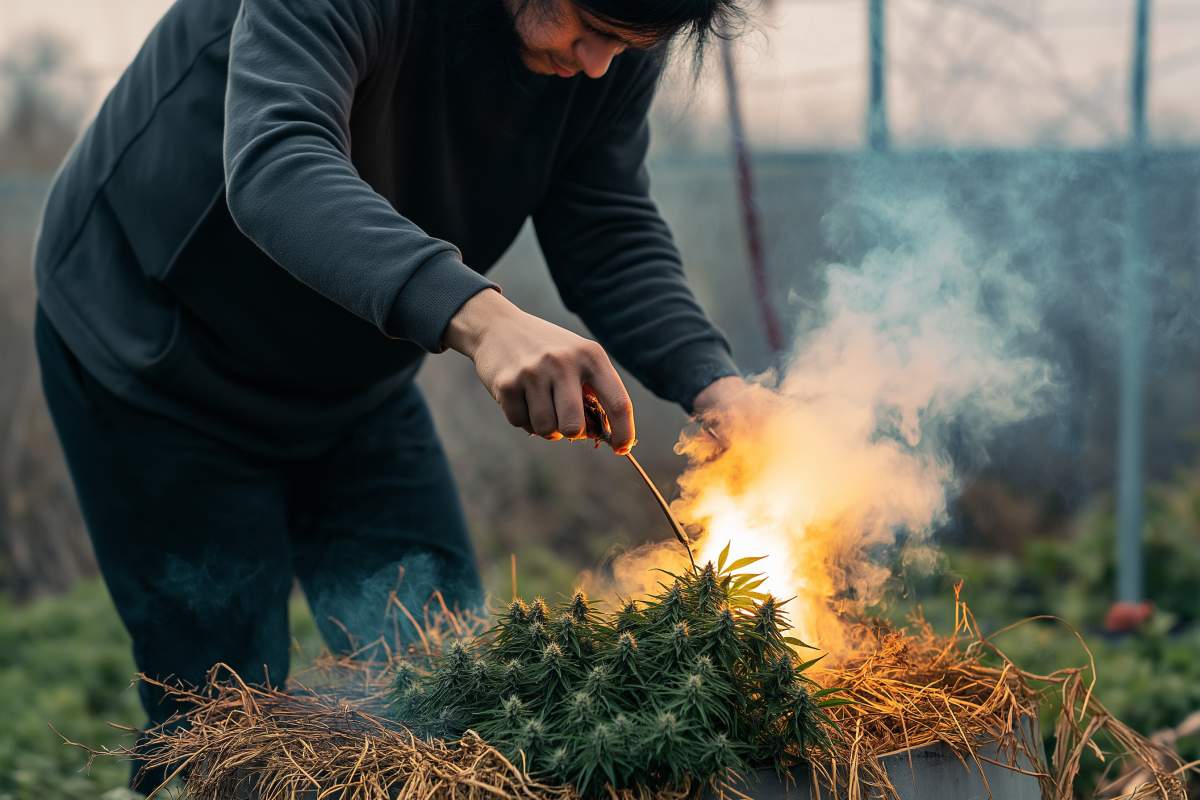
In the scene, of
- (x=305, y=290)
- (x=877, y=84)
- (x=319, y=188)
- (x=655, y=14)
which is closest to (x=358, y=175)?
(x=319, y=188)

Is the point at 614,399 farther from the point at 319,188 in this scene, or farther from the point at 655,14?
the point at 655,14

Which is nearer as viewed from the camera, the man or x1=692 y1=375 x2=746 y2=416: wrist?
the man

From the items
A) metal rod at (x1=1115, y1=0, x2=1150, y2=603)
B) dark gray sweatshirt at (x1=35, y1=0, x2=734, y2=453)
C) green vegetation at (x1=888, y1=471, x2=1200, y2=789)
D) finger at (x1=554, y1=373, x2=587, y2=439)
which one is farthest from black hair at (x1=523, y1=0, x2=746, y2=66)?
metal rod at (x1=1115, y1=0, x2=1150, y2=603)

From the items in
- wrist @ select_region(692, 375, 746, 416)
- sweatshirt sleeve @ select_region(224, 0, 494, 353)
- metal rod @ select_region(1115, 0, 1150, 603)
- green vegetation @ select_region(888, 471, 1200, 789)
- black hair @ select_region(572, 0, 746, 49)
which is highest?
black hair @ select_region(572, 0, 746, 49)

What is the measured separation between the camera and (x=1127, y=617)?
13.3 ft

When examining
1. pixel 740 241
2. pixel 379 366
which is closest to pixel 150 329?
pixel 379 366

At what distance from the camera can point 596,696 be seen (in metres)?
1.37

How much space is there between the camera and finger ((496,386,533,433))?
1.30 meters

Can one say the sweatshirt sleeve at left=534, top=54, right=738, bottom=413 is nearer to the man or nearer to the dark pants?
the man

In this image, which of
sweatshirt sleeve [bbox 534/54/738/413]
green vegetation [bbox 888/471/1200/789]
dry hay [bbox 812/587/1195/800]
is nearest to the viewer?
dry hay [bbox 812/587/1195/800]

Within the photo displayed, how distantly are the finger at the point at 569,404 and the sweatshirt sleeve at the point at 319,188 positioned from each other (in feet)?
0.53

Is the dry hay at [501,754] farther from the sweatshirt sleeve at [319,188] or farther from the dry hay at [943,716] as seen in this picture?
the sweatshirt sleeve at [319,188]

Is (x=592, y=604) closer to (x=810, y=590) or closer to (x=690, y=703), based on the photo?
(x=690, y=703)

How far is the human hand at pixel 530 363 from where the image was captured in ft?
4.26
